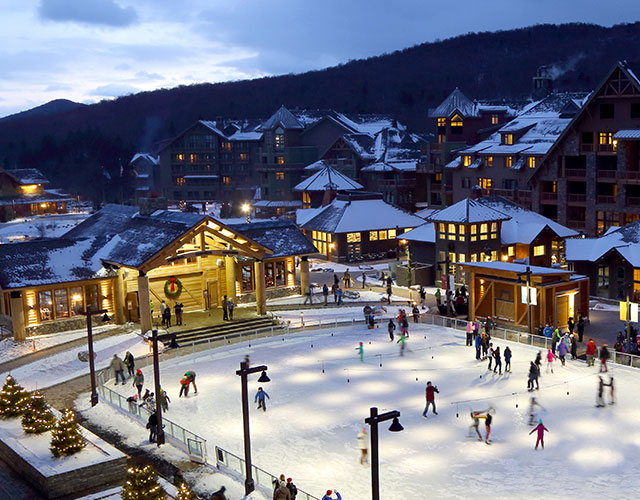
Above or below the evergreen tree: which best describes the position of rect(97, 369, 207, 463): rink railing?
below

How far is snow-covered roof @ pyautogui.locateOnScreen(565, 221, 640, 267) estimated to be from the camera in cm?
4756

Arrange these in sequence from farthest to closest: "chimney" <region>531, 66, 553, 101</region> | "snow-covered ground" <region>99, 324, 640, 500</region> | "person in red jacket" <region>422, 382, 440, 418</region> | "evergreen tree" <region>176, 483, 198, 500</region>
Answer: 1. "chimney" <region>531, 66, 553, 101</region>
2. "person in red jacket" <region>422, 382, 440, 418</region>
3. "snow-covered ground" <region>99, 324, 640, 500</region>
4. "evergreen tree" <region>176, 483, 198, 500</region>

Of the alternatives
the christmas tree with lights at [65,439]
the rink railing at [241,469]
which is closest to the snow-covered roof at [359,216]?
the rink railing at [241,469]

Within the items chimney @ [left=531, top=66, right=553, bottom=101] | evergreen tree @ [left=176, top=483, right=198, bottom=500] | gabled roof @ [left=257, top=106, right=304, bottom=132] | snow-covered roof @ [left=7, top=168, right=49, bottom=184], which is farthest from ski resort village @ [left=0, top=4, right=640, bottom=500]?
chimney @ [left=531, top=66, right=553, bottom=101]

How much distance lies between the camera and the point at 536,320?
41688 mm

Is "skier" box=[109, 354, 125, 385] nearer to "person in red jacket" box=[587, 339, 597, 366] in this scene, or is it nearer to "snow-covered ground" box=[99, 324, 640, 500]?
"snow-covered ground" box=[99, 324, 640, 500]

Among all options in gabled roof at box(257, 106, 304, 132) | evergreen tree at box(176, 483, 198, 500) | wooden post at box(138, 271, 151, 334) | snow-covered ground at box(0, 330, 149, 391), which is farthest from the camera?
gabled roof at box(257, 106, 304, 132)

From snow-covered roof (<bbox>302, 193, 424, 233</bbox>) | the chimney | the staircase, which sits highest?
the chimney

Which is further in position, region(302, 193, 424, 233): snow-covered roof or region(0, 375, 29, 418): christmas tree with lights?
region(302, 193, 424, 233): snow-covered roof

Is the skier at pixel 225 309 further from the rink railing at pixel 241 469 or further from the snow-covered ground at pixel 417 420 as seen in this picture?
the rink railing at pixel 241 469

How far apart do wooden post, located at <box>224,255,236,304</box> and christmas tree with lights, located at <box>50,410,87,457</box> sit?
24.2m

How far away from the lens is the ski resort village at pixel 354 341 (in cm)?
2347

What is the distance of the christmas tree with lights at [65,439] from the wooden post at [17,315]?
18.7 metres

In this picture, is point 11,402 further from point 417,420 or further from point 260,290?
point 260,290
